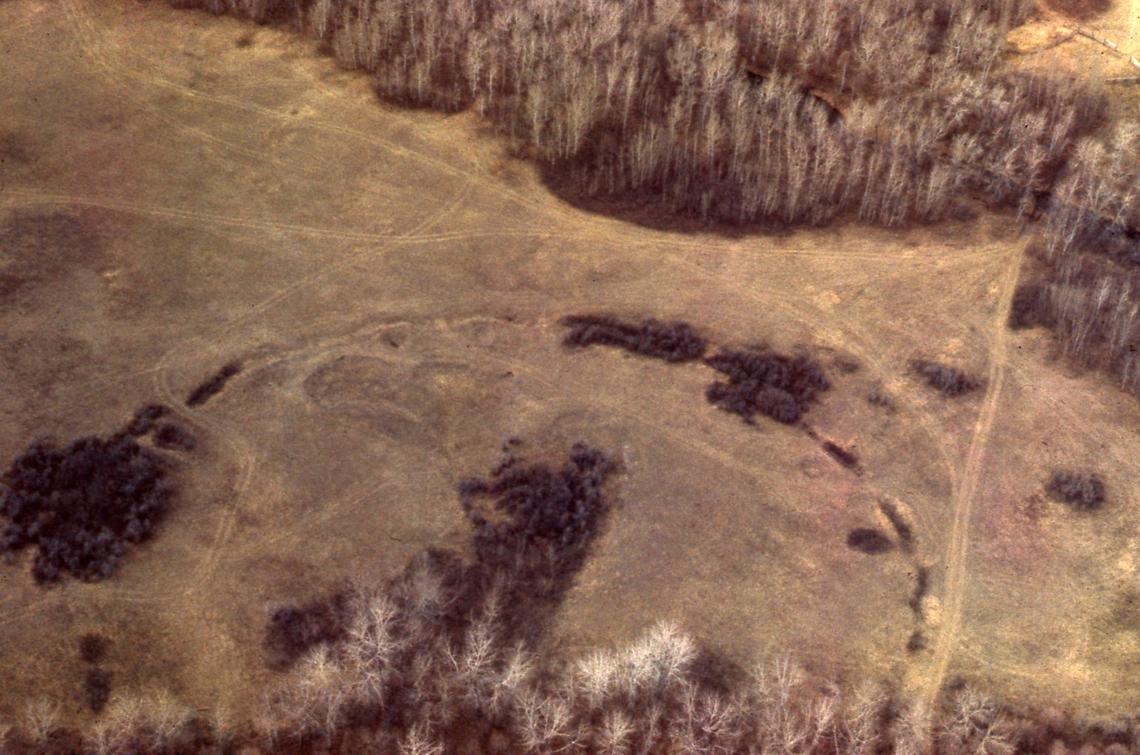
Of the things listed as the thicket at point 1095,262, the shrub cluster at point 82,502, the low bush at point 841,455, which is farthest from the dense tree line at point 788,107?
the shrub cluster at point 82,502

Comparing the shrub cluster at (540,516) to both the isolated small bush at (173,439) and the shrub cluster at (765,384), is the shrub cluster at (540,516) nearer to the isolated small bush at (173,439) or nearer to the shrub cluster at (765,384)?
the shrub cluster at (765,384)

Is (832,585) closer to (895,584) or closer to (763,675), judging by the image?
(895,584)

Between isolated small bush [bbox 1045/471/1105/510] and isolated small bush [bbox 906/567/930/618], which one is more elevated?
isolated small bush [bbox 1045/471/1105/510]

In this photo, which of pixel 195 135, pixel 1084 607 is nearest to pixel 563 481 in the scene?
pixel 1084 607

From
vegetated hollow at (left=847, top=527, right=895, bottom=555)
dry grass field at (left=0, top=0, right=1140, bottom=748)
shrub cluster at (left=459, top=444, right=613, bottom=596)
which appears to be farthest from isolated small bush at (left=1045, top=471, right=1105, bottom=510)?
shrub cluster at (left=459, top=444, right=613, bottom=596)

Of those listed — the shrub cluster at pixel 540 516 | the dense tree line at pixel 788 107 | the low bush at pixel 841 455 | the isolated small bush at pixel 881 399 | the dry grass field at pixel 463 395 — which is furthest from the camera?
the dense tree line at pixel 788 107

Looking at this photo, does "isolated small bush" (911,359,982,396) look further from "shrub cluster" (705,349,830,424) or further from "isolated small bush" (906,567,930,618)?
"isolated small bush" (906,567,930,618)
